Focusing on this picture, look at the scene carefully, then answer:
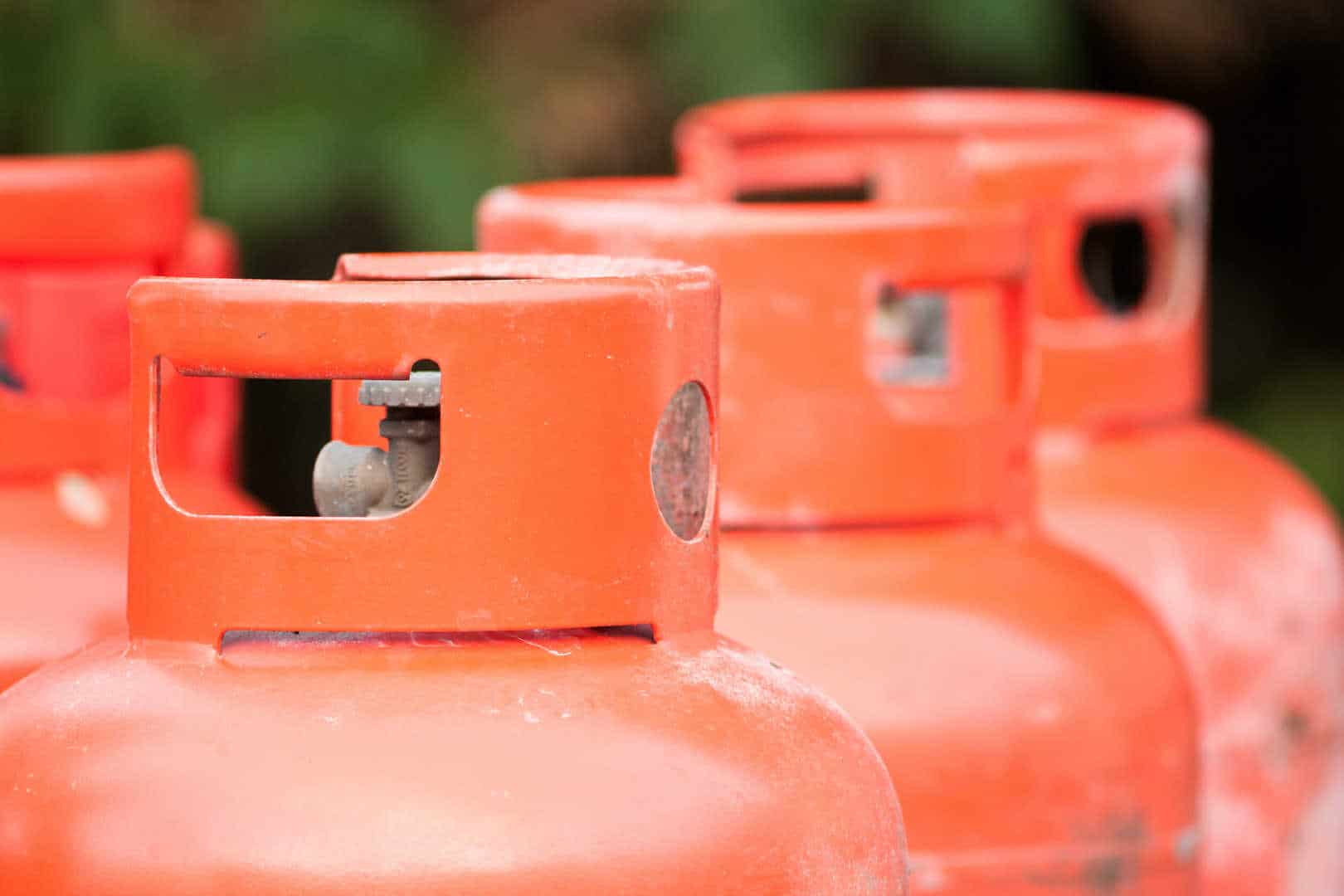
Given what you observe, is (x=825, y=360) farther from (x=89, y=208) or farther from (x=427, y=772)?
(x=427, y=772)

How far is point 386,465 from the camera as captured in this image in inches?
72.8

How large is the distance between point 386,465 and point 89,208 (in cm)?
116

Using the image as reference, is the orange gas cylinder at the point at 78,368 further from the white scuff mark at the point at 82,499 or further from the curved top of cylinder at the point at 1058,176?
the curved top of cylinder at the point at 1058,176

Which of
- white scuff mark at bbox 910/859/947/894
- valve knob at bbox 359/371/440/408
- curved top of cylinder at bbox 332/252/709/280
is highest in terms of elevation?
curved top of cylinder at bbox 332/252/709/280

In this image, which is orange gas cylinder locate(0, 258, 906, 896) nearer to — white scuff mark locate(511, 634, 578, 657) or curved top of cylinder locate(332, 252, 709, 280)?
white scuff mark locate(511, 634, 578, 657)

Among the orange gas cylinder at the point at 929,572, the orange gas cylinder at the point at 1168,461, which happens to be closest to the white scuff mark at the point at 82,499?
the orange gas cylinder at the point at 929,572

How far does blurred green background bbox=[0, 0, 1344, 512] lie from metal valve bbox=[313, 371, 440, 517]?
2.98m

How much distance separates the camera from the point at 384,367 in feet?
5.41

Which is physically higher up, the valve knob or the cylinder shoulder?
the valve knob

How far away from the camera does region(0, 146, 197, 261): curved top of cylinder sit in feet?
9.36

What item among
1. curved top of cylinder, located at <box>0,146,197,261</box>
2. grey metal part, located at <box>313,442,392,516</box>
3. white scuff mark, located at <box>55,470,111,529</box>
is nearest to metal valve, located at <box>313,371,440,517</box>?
grey metal part, located at <box>313,442,392,516</box>

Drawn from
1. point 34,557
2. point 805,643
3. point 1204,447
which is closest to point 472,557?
point 805,643

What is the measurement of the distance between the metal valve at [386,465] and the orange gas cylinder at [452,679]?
0.03 metres

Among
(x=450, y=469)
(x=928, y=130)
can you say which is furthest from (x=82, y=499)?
(x=928, y=130)
